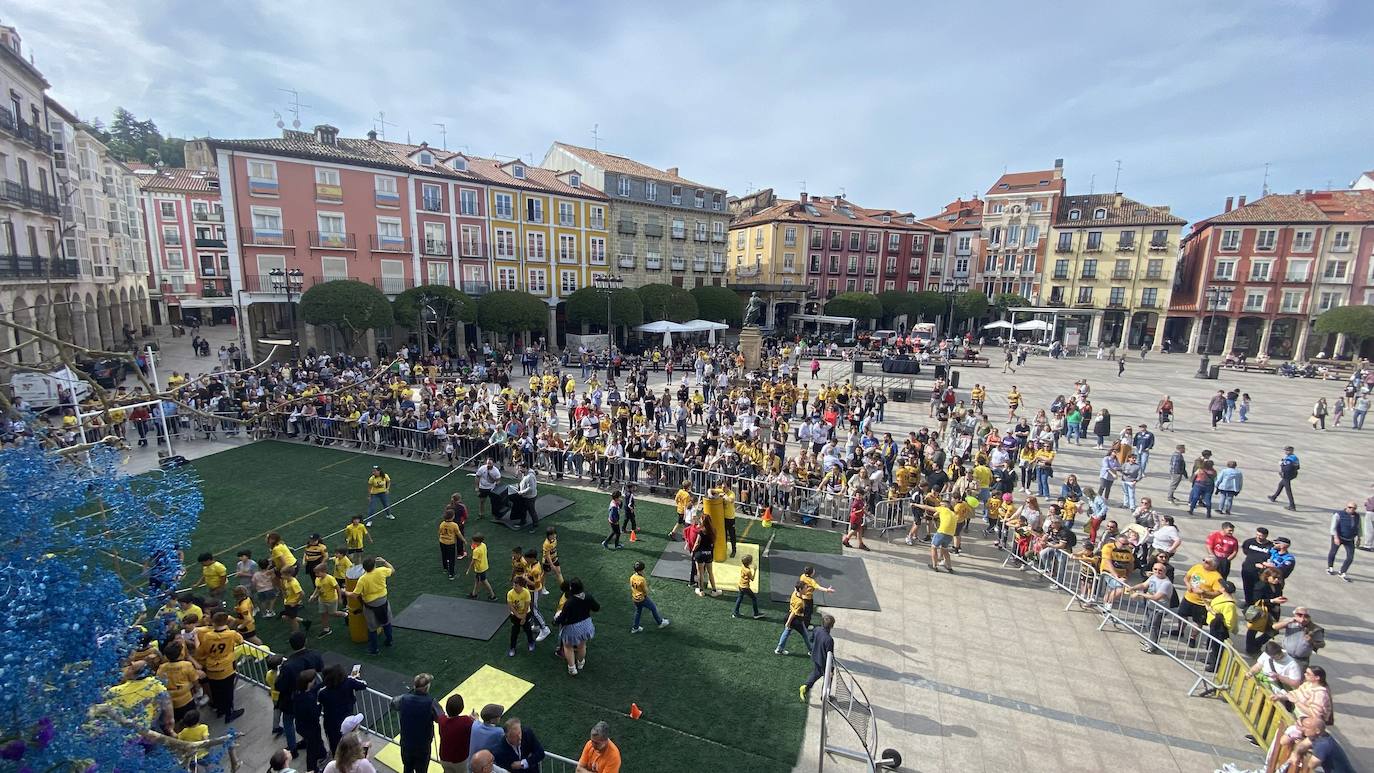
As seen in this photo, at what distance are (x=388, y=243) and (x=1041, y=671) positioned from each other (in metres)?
37.5

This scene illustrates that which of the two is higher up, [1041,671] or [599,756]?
[599,756]

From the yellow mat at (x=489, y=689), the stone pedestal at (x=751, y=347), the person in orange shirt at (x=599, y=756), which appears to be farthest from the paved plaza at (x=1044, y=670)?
the stone pedestal at (x=751, y=347)

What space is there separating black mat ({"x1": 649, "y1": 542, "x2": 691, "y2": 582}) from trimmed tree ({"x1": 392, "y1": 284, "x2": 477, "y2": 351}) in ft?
84.7

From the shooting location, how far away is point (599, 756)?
5.86 metres

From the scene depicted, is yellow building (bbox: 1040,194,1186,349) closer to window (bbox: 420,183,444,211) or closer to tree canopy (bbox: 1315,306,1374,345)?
tree canopy (bbox: 1315,306,1374,345)

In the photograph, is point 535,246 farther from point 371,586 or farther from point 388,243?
point 371,586

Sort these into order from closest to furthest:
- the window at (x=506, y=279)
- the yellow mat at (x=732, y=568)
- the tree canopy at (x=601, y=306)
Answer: the yellow mat at (x=732, y=568) → the tree canopy at (x=601, y=306) → the window at (x=506, y=279)

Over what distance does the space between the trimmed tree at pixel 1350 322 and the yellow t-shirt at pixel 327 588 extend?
62.6 m

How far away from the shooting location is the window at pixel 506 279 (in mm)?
40750

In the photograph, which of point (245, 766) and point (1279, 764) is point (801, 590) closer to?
point (1279, 764)

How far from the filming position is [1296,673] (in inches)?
284

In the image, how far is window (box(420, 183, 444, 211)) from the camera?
122ft

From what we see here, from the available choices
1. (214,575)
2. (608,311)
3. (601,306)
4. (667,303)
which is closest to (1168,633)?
(214,575)

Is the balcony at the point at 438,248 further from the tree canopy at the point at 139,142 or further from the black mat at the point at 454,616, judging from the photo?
the tree canopy at the point at 139,142
